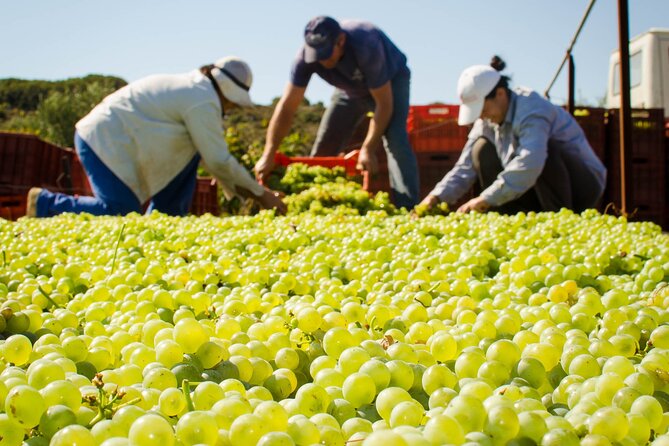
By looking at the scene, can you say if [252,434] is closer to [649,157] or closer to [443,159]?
[443,159]

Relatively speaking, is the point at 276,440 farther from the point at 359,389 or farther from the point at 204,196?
the point at 204,196

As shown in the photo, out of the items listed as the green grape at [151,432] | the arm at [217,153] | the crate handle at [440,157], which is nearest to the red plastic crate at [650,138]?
the crate handle at [440,157]

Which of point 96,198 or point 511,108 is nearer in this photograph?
point 511,108

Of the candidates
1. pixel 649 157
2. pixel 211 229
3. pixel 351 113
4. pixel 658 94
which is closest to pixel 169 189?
pixel 351 113

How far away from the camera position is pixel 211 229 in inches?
107

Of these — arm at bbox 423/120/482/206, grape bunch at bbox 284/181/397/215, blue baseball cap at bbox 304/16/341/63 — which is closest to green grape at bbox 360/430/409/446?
grape bunch at bbox 284/181/397/215

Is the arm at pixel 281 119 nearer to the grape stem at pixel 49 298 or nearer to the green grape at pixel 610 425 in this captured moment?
the grape stem at pixel 49 298

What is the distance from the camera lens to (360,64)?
195 inches

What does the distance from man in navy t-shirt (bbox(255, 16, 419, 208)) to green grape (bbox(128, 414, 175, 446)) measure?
174 inches

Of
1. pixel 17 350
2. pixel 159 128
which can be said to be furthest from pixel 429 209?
pixel 17 350

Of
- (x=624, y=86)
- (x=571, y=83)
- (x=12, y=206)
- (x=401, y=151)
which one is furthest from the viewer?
(x=12, y=206)

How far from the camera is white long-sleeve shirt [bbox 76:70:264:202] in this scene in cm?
458

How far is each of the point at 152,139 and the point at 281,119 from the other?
1.31 metres

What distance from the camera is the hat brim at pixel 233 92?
4785 mm
